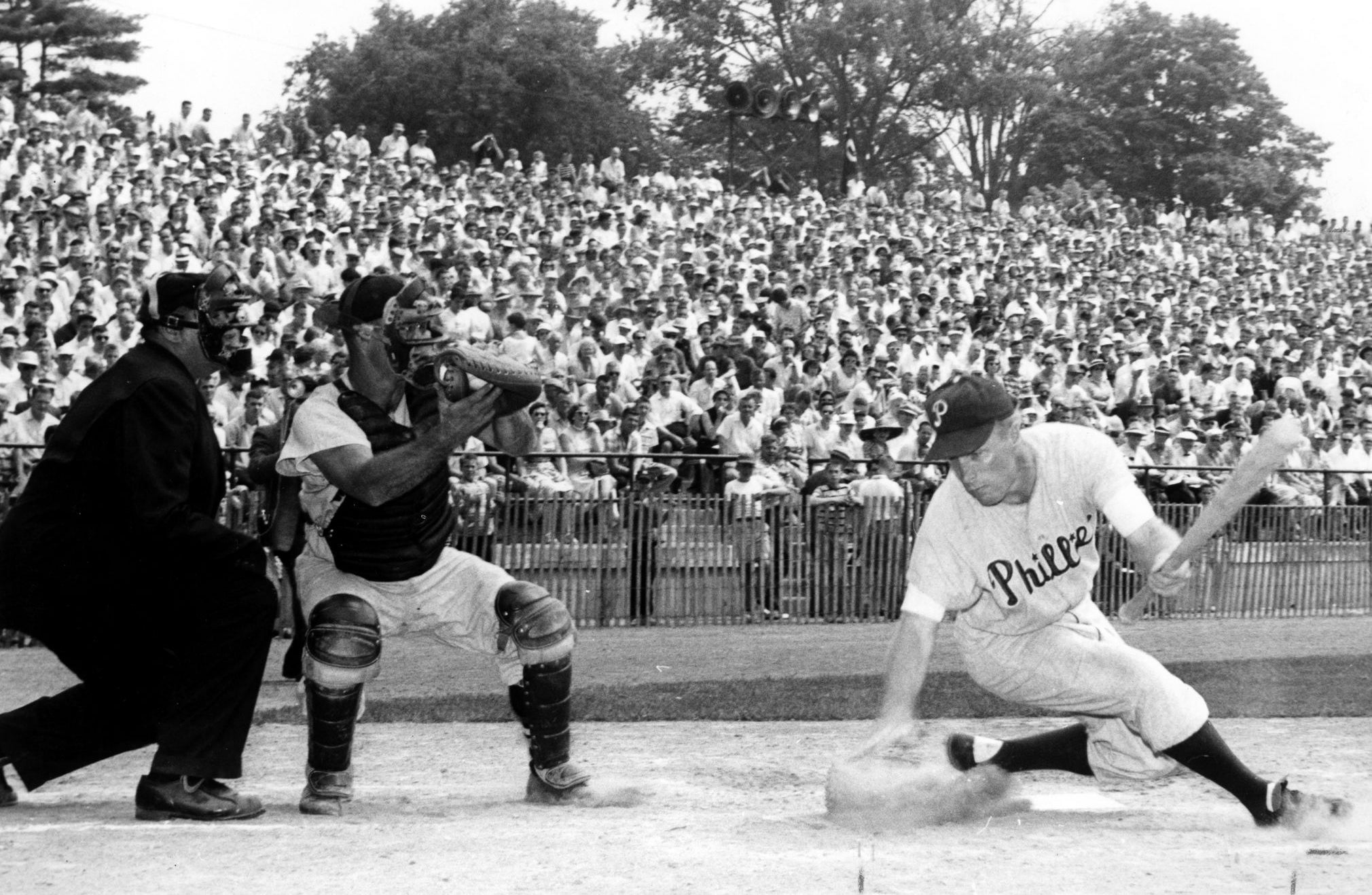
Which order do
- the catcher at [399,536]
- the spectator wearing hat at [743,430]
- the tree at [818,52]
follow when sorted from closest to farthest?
the catcher at [399,536] < the spectator wearing hat at [743,430] < the tree at [818,52]

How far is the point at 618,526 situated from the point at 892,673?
8204 mm

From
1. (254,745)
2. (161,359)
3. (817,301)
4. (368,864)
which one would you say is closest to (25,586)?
(161,359)

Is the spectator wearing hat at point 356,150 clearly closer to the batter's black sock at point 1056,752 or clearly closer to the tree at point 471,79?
the batter's black sock at point 1056,752

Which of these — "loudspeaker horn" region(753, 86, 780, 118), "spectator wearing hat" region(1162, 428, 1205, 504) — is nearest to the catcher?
"spectator wearing hat" region(1162, 428, 1205, 504)

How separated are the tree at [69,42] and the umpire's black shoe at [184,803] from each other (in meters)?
50.5

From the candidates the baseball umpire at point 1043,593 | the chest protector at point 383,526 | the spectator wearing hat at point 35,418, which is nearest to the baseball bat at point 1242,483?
the baseball umpire at point 1043,593

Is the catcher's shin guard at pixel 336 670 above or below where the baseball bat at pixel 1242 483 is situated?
below

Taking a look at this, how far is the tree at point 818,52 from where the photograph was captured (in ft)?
187

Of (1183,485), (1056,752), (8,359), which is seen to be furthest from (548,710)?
(1183,485)

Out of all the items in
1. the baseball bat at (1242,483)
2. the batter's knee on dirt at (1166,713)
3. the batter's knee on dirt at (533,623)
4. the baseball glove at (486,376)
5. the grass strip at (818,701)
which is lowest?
the grass strip at (818,701)

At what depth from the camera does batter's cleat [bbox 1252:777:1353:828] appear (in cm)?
535

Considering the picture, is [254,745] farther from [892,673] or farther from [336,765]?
[892,673]

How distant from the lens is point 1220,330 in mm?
24891

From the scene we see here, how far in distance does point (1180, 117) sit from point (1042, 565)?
57671 mm
